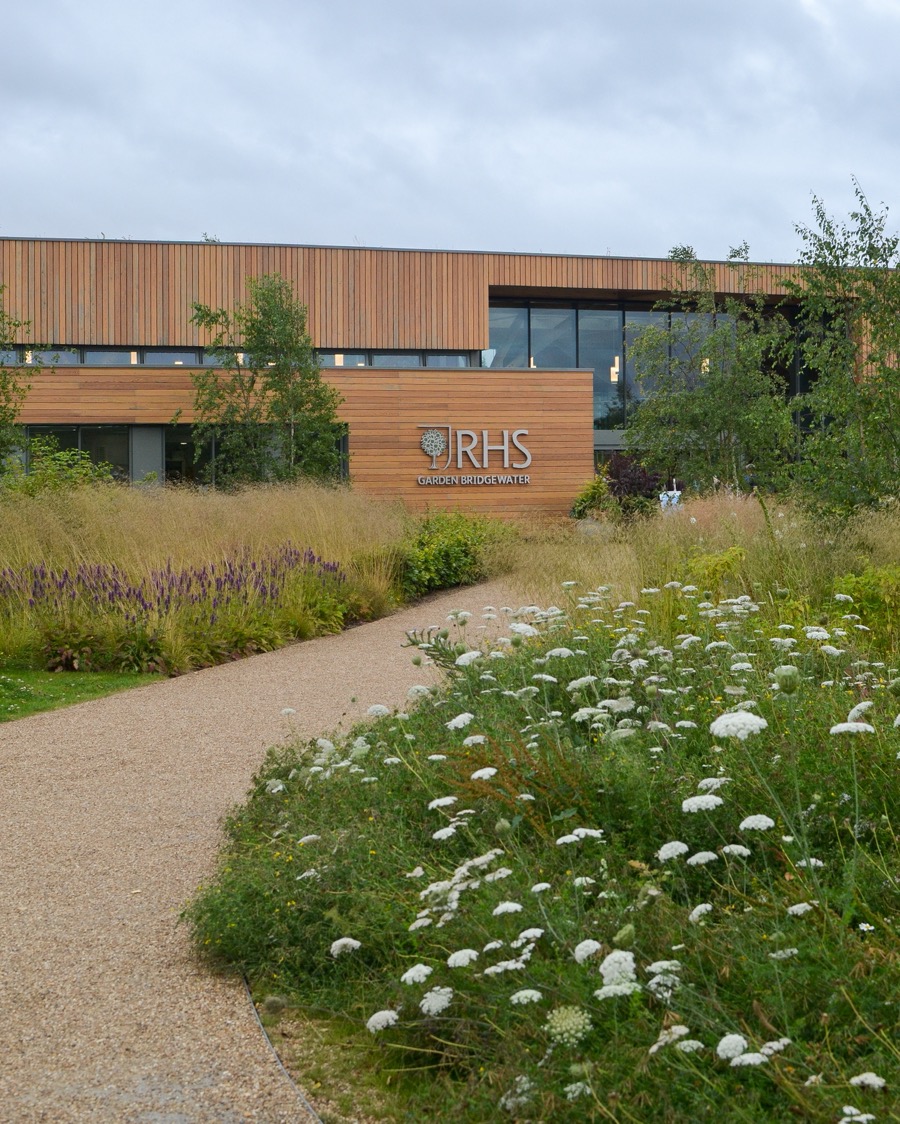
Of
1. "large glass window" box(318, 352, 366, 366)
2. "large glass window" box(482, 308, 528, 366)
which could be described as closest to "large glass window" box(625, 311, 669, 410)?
"large glass window" box(482, 308, 528, 366)

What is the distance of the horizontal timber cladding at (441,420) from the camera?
25953mm

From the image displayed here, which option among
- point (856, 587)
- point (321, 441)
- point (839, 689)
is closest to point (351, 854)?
point (839, 689)

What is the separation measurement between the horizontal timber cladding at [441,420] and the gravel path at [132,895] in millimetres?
17276

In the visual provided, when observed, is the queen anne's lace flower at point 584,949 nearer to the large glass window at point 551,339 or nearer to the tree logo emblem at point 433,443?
the tree logo emblem at point 433,443

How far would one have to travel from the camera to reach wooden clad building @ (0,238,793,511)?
26156 millimetres

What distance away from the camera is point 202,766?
6.47 metres

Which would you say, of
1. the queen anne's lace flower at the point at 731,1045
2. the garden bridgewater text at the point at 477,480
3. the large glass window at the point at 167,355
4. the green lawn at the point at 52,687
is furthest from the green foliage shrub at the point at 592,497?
the queen anne's lace flower at the point at 731,1045

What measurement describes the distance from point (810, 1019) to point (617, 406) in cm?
2888

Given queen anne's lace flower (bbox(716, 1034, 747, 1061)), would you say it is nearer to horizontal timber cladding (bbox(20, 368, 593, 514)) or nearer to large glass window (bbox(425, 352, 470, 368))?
horizontal timber cladding (bbox(20, 368, 593, 514))

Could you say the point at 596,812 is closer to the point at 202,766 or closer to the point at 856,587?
the point at 202,766

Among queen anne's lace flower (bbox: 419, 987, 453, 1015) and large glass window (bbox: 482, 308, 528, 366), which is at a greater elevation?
large glass window (bbox: 482, 308, 528, 366)

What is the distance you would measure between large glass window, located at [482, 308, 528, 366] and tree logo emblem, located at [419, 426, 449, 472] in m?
5.15

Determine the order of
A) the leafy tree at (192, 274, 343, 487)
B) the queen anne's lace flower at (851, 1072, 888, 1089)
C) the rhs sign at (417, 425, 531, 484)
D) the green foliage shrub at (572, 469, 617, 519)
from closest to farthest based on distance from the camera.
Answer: the queen anne's lace flower at (851, 1072, 888, 1089) → the leafy tree at (192, 274, 343, 487) → the green foliage shrub at (572, 469, 617, 519) → the rhs sign at (417, 425, 531, 484)

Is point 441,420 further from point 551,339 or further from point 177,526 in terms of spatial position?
point 177,526
